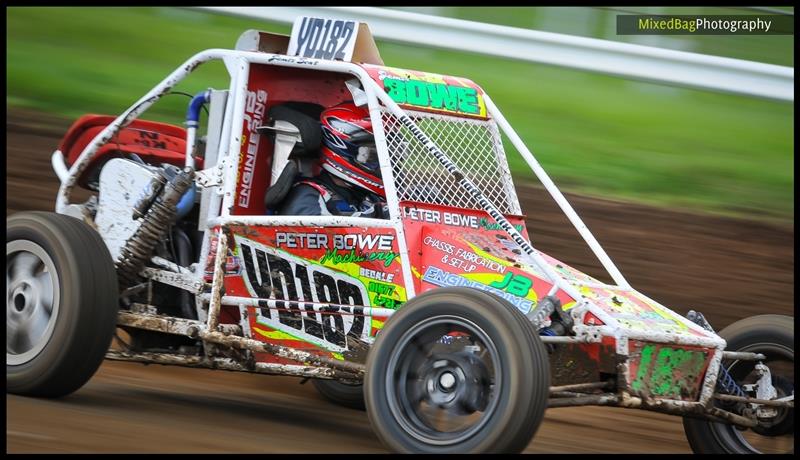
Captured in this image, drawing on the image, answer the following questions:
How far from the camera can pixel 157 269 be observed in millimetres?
6664

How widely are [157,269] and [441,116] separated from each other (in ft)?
5.63

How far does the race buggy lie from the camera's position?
5.27 metres

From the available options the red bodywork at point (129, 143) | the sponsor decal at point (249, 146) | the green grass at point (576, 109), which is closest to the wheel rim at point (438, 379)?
the sponsor decal at point (249, 146)

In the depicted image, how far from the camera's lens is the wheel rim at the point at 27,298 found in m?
6.33

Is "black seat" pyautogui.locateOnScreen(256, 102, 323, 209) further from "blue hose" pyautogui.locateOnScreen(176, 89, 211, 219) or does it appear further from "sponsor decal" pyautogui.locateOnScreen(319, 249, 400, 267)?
"sponsor decal" pyautogui.locateOnScreen(319, 249, 400, 267)

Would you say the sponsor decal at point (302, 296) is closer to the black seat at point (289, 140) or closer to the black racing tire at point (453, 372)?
the black seat at point (289, 140)

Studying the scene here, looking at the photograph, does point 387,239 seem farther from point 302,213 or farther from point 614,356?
point 614,356

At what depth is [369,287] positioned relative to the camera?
→ 19.4ft

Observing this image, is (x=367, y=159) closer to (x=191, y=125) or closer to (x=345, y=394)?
(x=191, y=125)

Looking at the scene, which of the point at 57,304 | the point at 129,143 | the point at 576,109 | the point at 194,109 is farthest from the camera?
the point at 576,109

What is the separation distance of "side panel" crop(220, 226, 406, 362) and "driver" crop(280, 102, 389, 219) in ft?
0.98

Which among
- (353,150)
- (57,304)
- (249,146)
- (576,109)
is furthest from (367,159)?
(576,109)

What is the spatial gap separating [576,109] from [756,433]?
21.7ft
